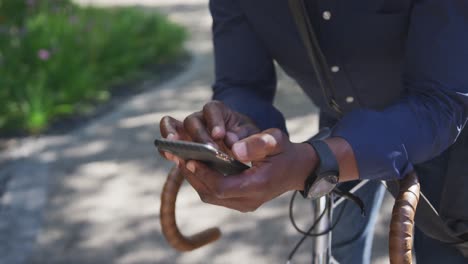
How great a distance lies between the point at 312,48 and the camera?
165 cm

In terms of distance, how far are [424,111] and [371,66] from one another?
323 mm

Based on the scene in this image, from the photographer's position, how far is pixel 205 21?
10.5 m

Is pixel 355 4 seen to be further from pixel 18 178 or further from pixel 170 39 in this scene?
pixel 170 39

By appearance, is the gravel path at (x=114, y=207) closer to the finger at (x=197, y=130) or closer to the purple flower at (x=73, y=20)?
the purple flower at (x=73, y=20)

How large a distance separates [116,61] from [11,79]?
1351 millimetres

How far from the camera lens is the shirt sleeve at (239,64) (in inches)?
73.3

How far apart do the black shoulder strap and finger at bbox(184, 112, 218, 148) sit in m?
0.31

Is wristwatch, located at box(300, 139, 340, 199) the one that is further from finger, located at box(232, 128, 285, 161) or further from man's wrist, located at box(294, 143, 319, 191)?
finger, located at box(232, 128, 285, 161)

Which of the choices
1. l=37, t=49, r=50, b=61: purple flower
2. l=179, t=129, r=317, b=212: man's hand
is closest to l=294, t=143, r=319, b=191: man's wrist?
l=179, t=129, r=317, b=212: man's hand

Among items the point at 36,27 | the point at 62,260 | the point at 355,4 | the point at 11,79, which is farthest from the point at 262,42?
the point at 36,27

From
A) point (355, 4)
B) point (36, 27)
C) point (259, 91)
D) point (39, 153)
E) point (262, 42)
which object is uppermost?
point (355, 4)

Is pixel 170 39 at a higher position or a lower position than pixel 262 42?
lower

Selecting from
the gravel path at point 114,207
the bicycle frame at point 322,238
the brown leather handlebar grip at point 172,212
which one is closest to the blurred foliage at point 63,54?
the gravel path at point 114,207

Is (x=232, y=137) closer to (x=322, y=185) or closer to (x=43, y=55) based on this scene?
(x=322, y=185)
